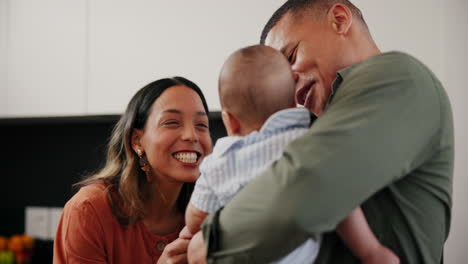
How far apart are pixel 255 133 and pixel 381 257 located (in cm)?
29

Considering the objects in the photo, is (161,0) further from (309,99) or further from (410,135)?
(410,135)

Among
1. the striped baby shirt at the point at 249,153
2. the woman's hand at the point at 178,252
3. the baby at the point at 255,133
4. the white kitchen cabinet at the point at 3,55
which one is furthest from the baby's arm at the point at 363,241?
the white kitchen cabinet at the point at 3,55

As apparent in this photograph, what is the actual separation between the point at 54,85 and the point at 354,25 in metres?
1.56

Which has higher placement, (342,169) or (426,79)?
(426,79)

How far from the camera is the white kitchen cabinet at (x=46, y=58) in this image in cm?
209

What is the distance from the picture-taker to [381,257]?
0.75 meters

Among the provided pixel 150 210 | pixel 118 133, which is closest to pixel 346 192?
pixel 150 210

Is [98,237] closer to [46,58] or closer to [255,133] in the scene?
[255,133]

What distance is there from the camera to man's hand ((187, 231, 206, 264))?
2.70 feet

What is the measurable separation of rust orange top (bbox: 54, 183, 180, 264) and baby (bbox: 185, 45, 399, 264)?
0.57 meters

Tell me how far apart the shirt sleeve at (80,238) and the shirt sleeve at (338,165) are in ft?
2.34

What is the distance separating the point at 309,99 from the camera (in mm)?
1030

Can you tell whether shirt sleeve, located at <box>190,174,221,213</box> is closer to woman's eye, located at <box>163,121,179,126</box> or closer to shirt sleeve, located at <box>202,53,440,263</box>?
shirt sleeve, located at <box>202,53,440,263</box>

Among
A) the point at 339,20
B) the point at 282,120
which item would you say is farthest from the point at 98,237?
the point at 339,20
